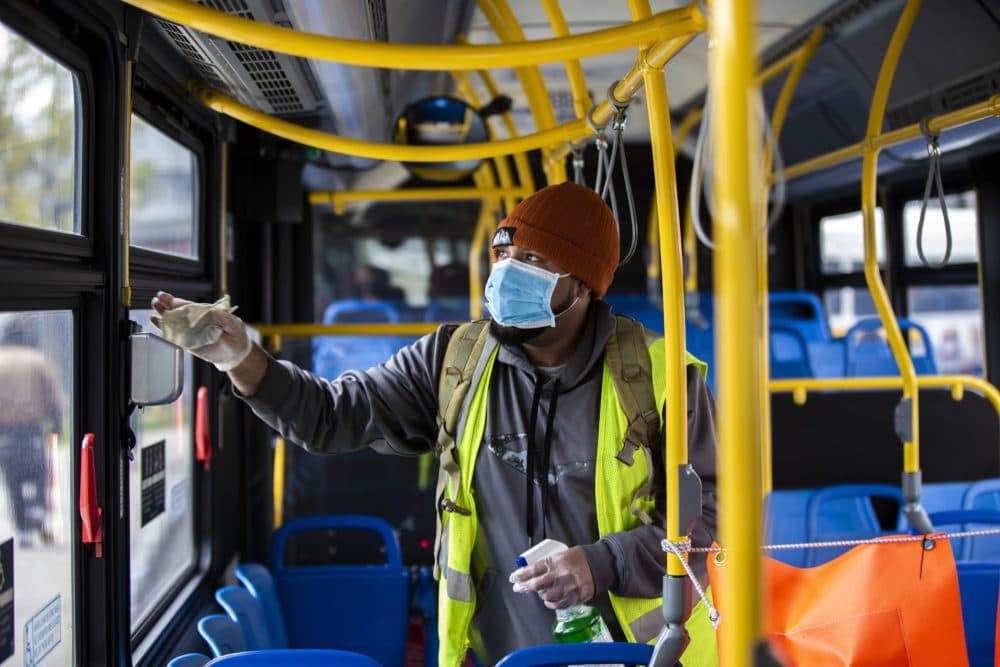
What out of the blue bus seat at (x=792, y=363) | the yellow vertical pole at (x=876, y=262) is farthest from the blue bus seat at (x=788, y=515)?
the blue bus seat at (x=792, y=363)

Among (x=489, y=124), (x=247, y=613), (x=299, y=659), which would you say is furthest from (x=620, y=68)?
(x=299, y=659)

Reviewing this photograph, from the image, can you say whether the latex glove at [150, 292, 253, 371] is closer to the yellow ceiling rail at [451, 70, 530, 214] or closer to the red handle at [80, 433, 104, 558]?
the red handle at [80, 433, 104, 558]

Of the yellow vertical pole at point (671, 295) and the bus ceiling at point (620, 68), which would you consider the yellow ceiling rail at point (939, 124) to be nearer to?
the bus ceiling at point (620, 68)

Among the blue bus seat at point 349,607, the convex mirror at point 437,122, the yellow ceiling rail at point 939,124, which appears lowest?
the blue bus seat at point 349,607

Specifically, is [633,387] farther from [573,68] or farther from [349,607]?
[349,607]

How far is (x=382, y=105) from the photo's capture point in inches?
126

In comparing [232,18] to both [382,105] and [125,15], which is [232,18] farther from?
[382,105]

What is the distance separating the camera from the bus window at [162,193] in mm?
2433

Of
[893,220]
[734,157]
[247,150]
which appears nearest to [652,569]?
[734,157]

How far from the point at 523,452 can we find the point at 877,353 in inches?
173

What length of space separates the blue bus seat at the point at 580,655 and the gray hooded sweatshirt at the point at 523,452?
0.67ft

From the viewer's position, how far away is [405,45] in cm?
136

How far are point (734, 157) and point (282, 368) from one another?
134cm

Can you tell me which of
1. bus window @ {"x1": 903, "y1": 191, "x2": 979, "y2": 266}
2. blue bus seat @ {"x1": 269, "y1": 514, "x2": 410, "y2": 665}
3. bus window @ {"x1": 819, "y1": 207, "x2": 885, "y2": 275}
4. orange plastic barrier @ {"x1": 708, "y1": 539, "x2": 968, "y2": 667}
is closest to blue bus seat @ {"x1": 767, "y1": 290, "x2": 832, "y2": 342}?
bus window @ {"x1": 819, "y1": 207, "x2": 885, "y2": 275}
